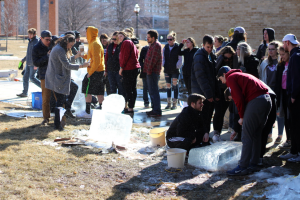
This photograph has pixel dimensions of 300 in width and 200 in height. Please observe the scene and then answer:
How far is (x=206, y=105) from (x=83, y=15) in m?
40.1

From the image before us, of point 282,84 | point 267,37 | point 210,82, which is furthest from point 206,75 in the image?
point 267,37

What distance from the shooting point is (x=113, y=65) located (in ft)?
27.6

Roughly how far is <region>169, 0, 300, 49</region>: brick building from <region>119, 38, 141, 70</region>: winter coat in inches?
398

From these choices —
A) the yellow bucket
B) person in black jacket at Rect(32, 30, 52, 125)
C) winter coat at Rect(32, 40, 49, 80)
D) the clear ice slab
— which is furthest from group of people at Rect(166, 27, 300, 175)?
winter coat at Rect(32, 40, 49, 80)

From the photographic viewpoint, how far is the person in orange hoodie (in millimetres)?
7699

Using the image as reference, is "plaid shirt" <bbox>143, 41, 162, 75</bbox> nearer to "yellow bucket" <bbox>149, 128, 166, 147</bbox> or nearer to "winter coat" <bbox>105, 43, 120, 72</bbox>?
"winter coat" <bbox>105, 43, 120, 72</bbox>

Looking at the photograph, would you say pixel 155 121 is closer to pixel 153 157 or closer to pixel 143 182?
pixel 153 157

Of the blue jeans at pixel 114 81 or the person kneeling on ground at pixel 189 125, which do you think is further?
the blue jeans at pixel 114 81

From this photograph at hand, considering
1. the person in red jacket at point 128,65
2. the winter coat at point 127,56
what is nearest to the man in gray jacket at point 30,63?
the person in red jacket at point 128,65

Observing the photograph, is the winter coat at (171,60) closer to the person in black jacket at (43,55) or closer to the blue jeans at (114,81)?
the blue jeans at (114,81)

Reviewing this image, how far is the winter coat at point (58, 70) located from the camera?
6562 millimetres

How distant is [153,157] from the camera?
5.36 m

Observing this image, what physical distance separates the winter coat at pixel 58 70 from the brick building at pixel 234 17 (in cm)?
1185

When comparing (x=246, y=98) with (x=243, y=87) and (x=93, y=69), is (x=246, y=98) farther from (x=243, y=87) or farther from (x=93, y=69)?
(x=93, y=69)
